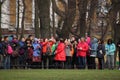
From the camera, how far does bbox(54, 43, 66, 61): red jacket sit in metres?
30.2

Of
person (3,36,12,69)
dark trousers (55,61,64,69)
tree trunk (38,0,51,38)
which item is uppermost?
tree trunk (38,0,51,38)

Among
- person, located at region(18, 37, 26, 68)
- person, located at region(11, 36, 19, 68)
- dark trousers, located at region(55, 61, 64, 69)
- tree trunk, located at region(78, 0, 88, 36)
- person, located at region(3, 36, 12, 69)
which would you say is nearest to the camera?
person, located at region(3, 36, 12, 69)

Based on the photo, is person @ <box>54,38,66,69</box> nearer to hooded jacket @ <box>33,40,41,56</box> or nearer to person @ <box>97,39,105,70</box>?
hooded jacket @ <box>33,40,41,56</box>

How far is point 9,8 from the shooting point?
63.1 m

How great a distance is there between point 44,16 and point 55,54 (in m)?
7.52

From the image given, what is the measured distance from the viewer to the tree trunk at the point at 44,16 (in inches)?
1455

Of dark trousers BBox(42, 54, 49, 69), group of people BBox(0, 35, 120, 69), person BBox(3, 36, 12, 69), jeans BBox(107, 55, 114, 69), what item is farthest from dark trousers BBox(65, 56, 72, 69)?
person BBox(3, 36, 12, 69)

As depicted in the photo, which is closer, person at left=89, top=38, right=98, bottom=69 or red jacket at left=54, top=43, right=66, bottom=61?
red jacket at left=54, top=43, right=66, bottom=61

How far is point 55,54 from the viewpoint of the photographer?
30438mm

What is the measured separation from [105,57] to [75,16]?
12.2 meters

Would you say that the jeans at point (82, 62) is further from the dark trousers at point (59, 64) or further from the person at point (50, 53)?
the person at point (50, 53)

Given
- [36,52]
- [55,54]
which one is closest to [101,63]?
[55,54]

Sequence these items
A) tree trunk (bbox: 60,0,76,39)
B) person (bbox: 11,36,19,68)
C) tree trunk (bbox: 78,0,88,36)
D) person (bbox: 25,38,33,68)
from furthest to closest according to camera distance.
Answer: tree trunk (bbox: 60,0,76,39) < tree trunk (bbox: 78,0,88,36) < person (bbox: 25,38,33,68) < person (bbox: 11,36,19,68)

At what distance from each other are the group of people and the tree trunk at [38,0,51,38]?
237 inches
